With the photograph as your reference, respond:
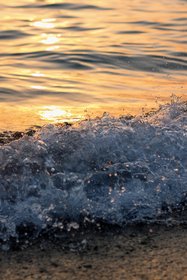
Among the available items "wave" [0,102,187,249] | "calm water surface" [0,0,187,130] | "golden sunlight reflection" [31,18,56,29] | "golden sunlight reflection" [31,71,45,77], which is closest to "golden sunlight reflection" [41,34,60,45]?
"calm water surface" [0,0,187,130]

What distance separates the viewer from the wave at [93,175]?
376 centimetres

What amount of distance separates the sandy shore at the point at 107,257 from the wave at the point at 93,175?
15 cm

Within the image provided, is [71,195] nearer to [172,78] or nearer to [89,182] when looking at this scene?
[89,182]

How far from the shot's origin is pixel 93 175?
4141 mm

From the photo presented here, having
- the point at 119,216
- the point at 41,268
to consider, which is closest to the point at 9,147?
the point at 119,216

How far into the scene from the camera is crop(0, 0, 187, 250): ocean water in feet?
12.6

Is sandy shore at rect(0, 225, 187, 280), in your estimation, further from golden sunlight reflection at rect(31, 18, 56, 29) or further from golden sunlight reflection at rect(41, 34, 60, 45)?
golden sunlight reflection at rect(31, 18, 56, 29)

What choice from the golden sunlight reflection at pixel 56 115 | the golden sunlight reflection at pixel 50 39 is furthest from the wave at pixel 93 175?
the golden sunlight reflection at pixel 50 39

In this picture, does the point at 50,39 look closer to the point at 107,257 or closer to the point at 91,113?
the point at 91,113

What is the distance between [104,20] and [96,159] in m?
6.63

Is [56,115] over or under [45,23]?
under

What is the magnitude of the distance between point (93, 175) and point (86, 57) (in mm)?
4479

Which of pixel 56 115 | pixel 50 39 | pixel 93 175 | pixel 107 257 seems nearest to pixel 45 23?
pixel 50 39

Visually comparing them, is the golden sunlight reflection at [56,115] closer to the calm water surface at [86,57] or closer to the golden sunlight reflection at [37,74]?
the calm water surface at [86,57]
